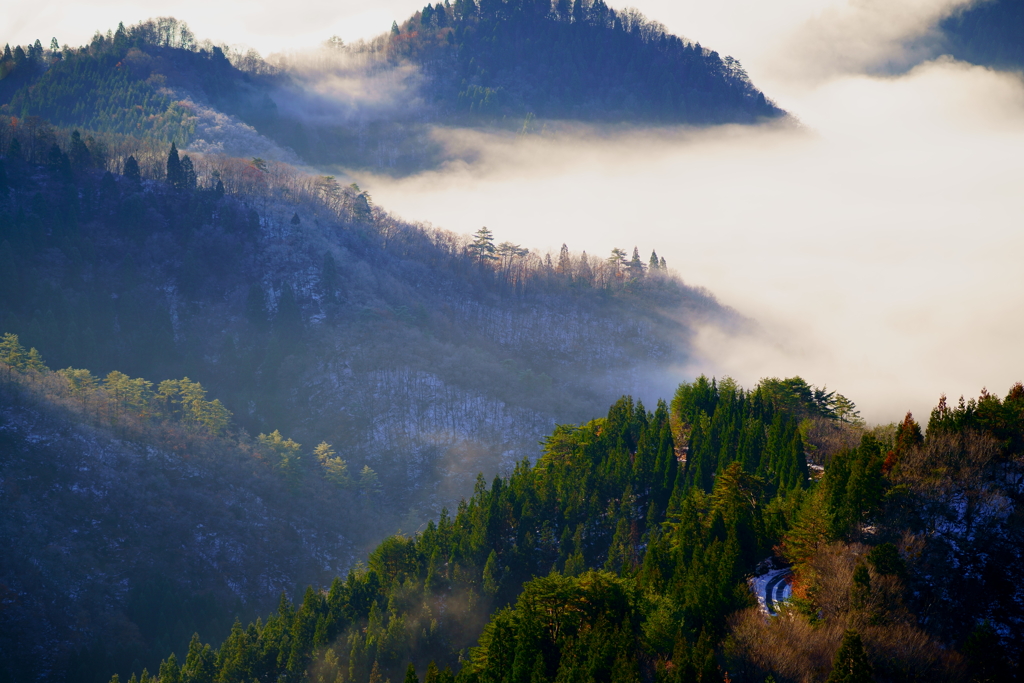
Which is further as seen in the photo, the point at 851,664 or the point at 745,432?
the point at 745,432

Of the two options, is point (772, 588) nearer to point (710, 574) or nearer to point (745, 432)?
point (710, 574)

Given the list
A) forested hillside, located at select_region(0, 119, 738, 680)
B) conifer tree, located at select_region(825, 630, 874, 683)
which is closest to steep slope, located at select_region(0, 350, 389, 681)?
forested hillside, located at select_region(0, 119, 738, 680)

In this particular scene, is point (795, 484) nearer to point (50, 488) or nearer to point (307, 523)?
point (307, 523)

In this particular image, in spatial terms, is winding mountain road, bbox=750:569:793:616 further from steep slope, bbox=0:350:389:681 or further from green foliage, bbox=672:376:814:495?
steep slope, bbox=0:350:389:681

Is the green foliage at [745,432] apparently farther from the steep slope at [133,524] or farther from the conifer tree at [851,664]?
the steep slope at [133,524]

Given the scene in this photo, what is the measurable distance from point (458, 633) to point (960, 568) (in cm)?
4864

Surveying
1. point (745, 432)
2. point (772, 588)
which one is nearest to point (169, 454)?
point (745, 432)

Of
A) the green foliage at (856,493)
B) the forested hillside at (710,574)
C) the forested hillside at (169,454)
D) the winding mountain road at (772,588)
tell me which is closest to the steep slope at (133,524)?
the forested hillside at (169,454)

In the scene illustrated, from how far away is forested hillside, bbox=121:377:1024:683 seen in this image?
50.0 metres

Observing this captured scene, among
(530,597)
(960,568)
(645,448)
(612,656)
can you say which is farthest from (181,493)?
(960,568)

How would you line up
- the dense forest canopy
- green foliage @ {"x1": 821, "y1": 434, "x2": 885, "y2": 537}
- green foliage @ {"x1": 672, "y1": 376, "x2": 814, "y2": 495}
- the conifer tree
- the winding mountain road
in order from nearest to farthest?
the conifer tree
the dense forest canopy
the winding mountain road
green foliage @ {"x1": 821, "y1": 434, "x2": 885, "y2": 537}
green foliage @ {"x1": 672, "y1": 376, "x2": 814, "y2": 495}

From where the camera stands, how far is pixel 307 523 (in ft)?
465

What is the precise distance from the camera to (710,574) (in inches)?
2296

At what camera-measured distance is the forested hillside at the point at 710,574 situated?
4997 centimetres
